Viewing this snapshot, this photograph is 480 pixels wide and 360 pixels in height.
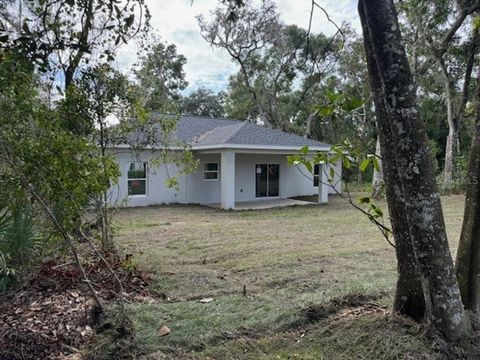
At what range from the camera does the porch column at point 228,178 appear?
50.9ft

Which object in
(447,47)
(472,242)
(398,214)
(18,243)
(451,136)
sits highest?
(447,47)

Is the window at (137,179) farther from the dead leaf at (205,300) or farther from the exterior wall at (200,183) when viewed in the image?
the dead leaf at (205,300)

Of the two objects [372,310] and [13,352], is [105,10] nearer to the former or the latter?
[13,352]

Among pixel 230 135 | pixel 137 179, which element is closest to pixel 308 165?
pixel 230 135

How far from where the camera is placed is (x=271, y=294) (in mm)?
5012

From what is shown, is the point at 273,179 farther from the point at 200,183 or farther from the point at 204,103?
the point at 204,103

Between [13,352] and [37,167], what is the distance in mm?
1637

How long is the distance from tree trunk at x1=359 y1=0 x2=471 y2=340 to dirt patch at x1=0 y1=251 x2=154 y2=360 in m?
3.05

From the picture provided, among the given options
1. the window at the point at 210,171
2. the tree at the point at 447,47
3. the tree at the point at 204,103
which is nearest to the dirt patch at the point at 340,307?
the window at the point at 210,171

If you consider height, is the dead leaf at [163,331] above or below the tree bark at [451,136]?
below

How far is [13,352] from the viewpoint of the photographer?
3.39 metres

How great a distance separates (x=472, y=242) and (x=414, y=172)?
3.18 ft

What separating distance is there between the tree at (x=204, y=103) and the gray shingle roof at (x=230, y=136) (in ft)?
65.8

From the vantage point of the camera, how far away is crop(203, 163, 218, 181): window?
706 inches
